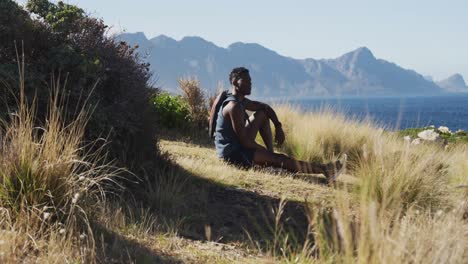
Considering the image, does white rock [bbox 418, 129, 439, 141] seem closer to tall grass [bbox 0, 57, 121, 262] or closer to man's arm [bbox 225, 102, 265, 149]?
man's arm [bbox 225, 102, 265, 149]

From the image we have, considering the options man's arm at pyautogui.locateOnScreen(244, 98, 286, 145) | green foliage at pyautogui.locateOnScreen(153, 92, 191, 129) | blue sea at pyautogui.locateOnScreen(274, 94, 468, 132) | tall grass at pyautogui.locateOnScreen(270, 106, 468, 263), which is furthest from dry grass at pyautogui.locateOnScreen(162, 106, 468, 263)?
green foliage at pyautogui.locateOnScreen(153, 92, 191, 129)

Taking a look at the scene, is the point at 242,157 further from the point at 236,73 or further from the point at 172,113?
the point at 172,113

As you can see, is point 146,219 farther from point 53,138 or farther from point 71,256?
point 71,256

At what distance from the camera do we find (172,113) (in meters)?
12.5

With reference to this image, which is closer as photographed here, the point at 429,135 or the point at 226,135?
the point at 226,135

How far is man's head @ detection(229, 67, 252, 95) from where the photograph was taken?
823cm

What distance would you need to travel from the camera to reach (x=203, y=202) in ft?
19.8

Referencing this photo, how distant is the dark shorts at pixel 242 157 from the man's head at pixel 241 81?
81 centimetres

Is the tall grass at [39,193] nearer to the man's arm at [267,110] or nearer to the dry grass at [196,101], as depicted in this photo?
the man's arm at [267,110]

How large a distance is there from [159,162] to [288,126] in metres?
6.04

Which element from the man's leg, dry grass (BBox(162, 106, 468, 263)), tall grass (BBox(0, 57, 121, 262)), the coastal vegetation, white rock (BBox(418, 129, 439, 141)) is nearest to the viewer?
the coastal vegetation

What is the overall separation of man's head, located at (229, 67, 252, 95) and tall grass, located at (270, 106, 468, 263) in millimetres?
1803

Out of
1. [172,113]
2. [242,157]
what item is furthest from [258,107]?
[172,113]

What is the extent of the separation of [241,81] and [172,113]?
14.8 feet
